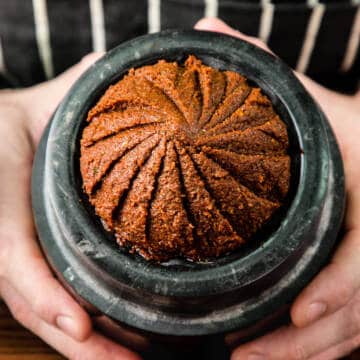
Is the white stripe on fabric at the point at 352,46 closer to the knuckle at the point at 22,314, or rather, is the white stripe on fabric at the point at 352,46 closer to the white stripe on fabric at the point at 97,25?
the white stripe on fabric at the point at 97,25

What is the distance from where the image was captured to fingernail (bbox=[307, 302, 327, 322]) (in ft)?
3.68

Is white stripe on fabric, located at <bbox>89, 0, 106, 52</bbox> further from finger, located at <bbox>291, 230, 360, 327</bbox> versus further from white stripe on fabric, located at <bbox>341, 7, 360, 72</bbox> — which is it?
finger, located at <bbox>291, 230, 360, 327</bbox>

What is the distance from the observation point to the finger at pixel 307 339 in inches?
50.5

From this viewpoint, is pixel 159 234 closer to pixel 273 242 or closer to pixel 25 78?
pixel 273 242

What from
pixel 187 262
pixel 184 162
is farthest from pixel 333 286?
pixel 184 162

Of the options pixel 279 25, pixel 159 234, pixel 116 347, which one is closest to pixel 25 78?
pixel 279 25

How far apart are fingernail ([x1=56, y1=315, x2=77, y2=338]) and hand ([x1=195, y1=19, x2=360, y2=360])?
1.27ft

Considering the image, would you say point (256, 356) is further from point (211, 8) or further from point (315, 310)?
point (211, 8)

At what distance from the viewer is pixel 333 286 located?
3.78 feet

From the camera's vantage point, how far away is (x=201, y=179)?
35.0 inches

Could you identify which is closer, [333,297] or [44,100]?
[333,297]

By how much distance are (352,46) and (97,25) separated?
0.73 m

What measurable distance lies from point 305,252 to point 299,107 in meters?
0.28

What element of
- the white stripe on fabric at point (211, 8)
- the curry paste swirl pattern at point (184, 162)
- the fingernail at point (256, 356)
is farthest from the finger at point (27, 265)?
the white stripe on fabric at point (211, 8)
